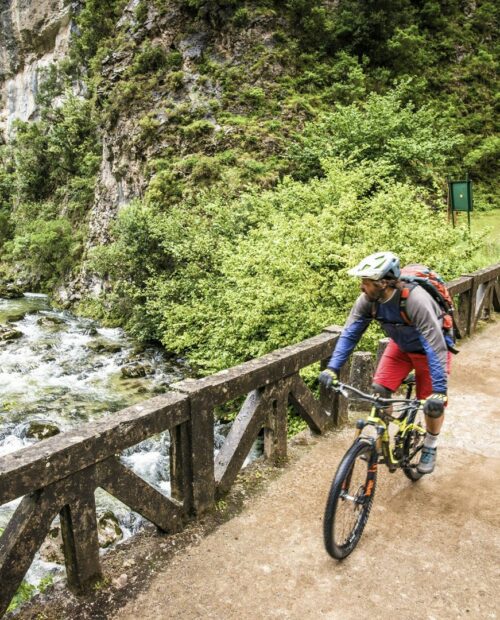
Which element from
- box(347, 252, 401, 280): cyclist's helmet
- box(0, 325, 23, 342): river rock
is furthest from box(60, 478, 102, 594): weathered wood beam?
box(0, 325, 23, 342): river rock

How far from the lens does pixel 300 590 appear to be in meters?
3.67

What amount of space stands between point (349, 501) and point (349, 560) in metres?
0.51

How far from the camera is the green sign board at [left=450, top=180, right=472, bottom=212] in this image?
1379 cm

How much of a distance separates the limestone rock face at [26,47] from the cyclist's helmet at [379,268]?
159 feet

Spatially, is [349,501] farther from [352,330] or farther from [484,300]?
[484,300]

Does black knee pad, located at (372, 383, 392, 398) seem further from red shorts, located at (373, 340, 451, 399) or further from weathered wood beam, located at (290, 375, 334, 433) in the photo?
weathered wood beam, located at (290, 375, 334, 433)

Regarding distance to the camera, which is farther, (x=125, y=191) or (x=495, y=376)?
(x=125, y=191)

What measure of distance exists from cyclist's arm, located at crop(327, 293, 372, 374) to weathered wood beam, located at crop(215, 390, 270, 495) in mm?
934

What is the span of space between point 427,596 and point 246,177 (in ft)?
57.7

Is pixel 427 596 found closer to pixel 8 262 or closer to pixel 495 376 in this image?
pixel 495 376

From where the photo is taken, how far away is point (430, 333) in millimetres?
4086

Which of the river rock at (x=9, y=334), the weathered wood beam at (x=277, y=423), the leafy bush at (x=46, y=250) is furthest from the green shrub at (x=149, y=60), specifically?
the weathered wood beam at (x=277, y=423)

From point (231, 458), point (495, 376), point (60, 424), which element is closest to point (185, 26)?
point (60, 424)

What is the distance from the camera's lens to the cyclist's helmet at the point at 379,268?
13.0 ft
